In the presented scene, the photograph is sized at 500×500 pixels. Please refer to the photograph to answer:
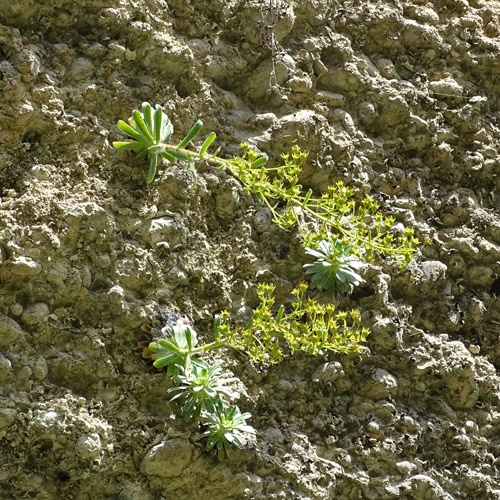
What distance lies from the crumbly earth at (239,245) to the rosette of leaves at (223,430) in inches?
2.5

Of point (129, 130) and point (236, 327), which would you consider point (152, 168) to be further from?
point (236, 327)

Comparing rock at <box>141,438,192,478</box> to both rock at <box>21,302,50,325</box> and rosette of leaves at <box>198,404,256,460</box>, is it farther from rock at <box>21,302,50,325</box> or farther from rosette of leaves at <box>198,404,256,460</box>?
rock at <box>21,302,50,325</box>

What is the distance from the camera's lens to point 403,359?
3117mm

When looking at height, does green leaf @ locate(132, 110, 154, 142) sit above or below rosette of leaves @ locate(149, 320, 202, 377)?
above

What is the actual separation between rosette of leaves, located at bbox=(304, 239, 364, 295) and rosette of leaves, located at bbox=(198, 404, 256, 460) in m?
0.74

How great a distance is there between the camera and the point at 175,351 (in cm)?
253

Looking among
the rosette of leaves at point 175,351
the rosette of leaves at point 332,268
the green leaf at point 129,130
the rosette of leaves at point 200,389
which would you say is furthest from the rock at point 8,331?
the rosette of leaves at point 332,268

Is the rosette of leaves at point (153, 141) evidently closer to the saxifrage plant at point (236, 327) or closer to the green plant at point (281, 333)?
the saxifrage plant at point (236, 327)

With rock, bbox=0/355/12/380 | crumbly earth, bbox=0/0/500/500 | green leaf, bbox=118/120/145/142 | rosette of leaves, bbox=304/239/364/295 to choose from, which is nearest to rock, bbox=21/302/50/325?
crumbly earth, bbox=0/0/500/500

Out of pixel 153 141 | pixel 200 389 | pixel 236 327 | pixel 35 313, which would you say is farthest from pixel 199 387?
pixel 153 141

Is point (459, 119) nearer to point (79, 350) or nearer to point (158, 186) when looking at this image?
point (158, 186)

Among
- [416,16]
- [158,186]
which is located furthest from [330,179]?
[416,16]

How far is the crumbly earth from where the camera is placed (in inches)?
99.0

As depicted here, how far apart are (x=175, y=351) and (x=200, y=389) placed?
0.17 m
